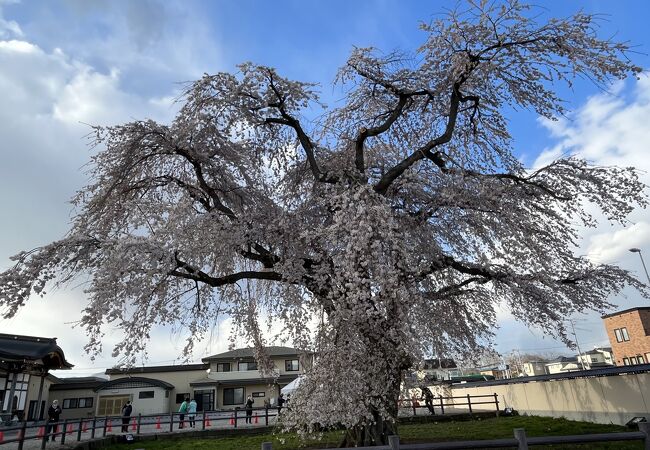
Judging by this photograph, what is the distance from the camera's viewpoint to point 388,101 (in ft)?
37.0

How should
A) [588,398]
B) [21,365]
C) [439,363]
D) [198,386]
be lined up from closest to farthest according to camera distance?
[439,363] → [588,398] → [21,365] → [198,386]

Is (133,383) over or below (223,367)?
below

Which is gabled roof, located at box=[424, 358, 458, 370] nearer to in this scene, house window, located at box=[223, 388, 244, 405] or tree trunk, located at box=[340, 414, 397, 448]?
tree trunk, located at box=[340, 414, 397, 448]

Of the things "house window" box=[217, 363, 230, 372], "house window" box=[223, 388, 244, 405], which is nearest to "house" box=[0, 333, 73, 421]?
"house window" box=[223, 388, 244, 405]

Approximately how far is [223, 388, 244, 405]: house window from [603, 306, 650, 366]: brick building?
30.1m

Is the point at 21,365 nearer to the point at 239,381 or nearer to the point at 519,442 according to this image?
the point at 239,381

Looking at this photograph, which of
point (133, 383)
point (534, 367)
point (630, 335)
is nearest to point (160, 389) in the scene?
point (133, 383)

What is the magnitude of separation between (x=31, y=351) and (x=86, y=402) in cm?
1625

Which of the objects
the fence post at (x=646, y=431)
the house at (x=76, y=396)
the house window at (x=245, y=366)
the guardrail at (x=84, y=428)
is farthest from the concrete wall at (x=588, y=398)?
the house at (x=76, y=396)

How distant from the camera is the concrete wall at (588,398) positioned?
12445 millimetres

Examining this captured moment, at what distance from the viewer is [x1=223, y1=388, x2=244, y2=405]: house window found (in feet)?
124

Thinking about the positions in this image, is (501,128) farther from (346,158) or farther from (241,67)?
→ (241,67)

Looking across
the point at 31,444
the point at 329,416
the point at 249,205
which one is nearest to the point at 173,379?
the point at 31,444

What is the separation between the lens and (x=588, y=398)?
14.6 meters
